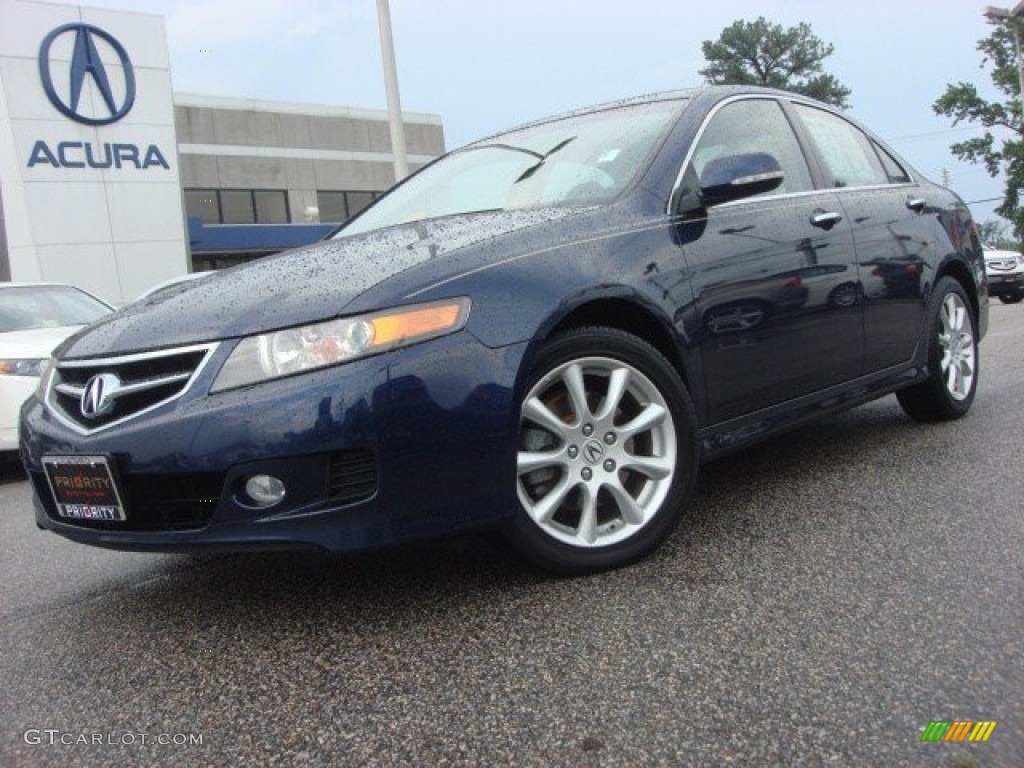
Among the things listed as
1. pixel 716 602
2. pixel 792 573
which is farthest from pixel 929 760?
pixel 792 573

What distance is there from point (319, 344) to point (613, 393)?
0.86 m

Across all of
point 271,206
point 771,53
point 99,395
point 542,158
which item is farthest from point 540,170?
point 771,53

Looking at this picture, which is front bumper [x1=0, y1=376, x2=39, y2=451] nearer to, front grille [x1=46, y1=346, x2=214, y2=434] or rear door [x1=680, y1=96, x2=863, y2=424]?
front grille [x1=46, y1=346, x2=214, y2=434]

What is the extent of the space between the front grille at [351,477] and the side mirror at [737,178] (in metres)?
1.48

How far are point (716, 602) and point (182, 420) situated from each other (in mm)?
1414

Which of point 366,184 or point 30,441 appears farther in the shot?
point 366,184

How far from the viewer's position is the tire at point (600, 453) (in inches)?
98.3

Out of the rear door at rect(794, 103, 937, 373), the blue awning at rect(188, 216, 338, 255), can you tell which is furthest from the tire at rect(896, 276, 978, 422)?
the blue awning at rect(188, 216, 338, 255)

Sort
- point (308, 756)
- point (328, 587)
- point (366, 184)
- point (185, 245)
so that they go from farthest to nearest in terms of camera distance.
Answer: point (366, 184), point (185, 245), point (328, 587), point (308, 756)

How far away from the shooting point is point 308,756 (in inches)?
69.0

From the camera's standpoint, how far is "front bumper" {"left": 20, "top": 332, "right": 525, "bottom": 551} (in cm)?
220

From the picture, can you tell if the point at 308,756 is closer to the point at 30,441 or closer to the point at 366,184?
the point at 30,441

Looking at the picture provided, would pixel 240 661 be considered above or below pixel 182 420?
below

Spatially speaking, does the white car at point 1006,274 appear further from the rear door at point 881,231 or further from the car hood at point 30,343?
the car hood at point 30,343
